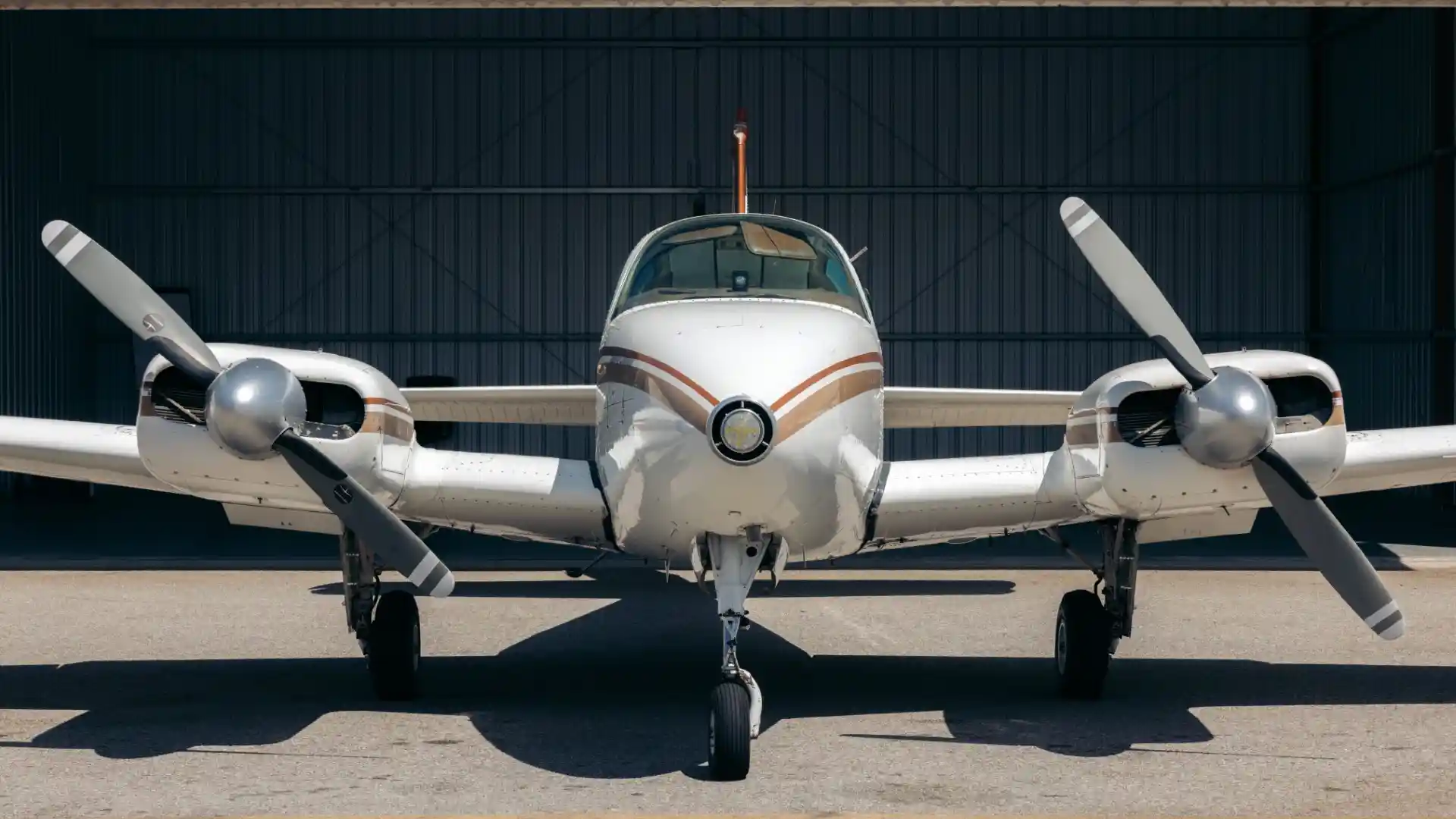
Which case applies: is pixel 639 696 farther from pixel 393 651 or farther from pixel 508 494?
pixel 508 494

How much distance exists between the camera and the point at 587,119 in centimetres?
3147

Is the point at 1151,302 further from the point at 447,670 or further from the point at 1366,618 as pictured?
the point at 447,670

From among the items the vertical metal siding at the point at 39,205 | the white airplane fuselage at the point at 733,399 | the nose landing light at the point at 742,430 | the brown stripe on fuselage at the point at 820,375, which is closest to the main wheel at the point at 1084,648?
the white airplane fuselage at the point at 733,399

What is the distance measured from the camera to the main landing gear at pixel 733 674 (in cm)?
780

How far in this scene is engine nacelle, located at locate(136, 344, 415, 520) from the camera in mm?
8609

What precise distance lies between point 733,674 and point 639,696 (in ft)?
7.48

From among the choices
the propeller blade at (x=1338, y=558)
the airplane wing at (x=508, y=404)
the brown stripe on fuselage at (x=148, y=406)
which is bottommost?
the propeller blade at (x=1338, y=558)

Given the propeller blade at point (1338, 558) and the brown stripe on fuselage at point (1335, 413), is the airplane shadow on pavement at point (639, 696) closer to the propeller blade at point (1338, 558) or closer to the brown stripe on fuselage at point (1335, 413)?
the propeller blade at point (1338, 558)

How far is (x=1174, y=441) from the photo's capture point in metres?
8.98

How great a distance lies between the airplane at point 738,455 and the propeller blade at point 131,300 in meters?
0.02

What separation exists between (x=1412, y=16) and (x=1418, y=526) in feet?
27.5

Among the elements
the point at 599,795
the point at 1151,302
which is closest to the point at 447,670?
the point at 599,795

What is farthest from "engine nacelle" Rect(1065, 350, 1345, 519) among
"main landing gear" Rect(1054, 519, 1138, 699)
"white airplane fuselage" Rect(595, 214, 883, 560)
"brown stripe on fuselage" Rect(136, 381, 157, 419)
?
"brown stripe on fuselage" Rect(136, 381, 157, 419)

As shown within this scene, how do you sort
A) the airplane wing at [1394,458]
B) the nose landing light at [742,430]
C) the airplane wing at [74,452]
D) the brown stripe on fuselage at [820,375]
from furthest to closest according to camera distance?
the airplane wing at [1394,458] → the airplane wing at [74,452] → the brown stripe on fuselage at [820,375] → the nose landing light at [742,430]
